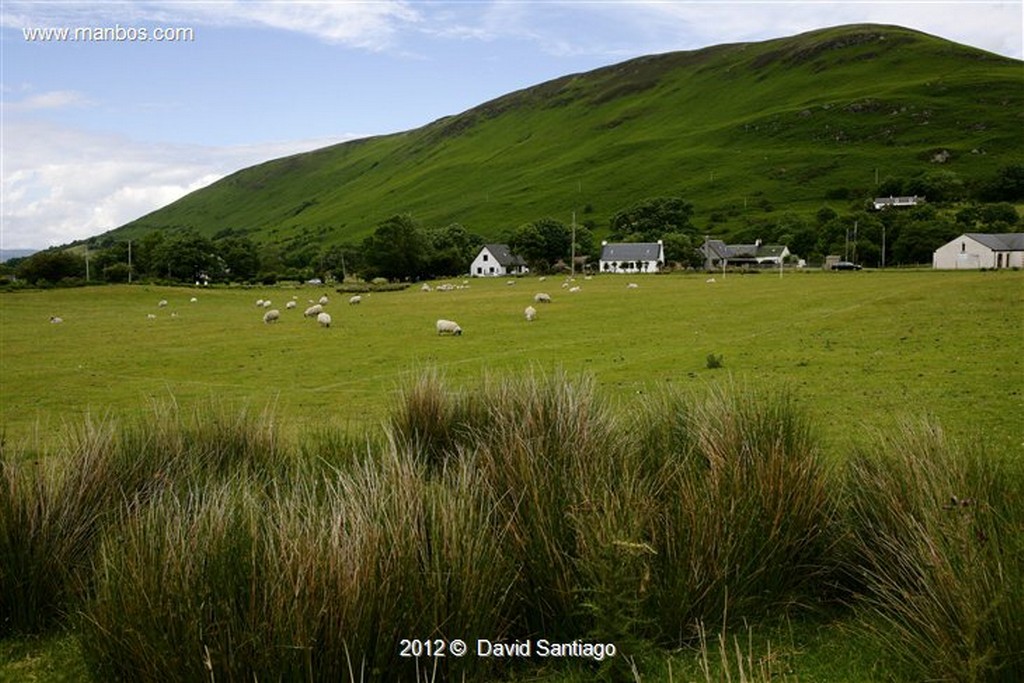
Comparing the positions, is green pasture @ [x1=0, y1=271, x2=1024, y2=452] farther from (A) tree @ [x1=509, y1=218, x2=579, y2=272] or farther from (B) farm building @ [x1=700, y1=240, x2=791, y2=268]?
(A) tree @ [x1=509, y1=218, x2=579, y2=272]

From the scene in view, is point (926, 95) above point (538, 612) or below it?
above

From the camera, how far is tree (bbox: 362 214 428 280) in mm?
88188

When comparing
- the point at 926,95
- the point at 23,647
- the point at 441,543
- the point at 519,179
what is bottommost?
the point at 23,647

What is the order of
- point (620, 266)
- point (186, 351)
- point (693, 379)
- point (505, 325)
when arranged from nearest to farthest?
1. point (693, 379)
2. point (186, 351)
3. point (505, 325)
4. point (620, 266)

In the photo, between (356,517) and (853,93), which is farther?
(853,93)

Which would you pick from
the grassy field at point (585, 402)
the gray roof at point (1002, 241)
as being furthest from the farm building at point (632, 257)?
the grassy field at point (585, 402)

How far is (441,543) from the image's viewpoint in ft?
15.4

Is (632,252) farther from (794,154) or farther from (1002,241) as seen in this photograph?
(794,154)

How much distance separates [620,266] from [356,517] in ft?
355

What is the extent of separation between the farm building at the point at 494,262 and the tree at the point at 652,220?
895 inches

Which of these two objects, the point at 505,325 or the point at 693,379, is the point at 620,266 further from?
the point at 693,379

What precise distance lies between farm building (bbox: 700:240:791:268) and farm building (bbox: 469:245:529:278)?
30.8 metres

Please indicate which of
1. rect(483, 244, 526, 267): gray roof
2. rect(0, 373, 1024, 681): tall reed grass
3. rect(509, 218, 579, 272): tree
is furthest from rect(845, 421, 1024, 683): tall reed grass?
rect(483, 244, 526, 267): gray roof

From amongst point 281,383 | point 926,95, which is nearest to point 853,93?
point 926,95
